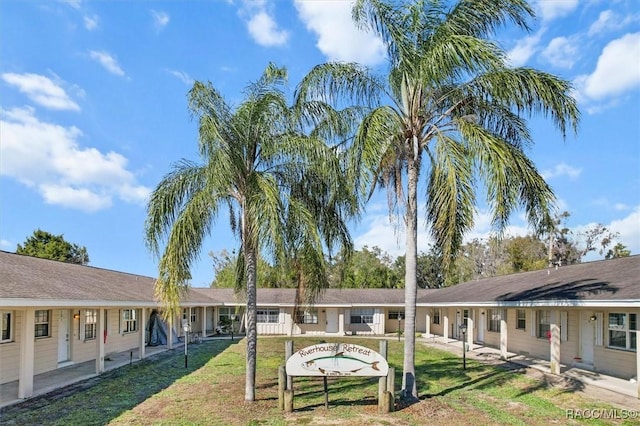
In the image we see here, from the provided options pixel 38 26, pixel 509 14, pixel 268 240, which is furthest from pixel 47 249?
pixel 509 14

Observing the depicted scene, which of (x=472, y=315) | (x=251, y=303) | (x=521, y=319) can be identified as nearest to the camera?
(x=251, y=303)

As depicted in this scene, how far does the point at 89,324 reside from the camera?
57.8ft

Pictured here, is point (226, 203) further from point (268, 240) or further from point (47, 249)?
point (47, 249)

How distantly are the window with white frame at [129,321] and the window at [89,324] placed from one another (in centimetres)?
228

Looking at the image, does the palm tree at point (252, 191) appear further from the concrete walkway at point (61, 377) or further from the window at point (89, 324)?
the window at point (89, 324)

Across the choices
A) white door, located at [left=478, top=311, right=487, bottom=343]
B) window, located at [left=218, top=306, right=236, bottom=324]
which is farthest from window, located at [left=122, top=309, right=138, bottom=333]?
white door, located at [left=478, top=311, right=487, bottom=343]

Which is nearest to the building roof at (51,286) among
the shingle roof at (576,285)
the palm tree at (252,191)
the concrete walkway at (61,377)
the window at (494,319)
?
the concrete walkway at (61,377)

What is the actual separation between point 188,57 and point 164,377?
29.5 feet

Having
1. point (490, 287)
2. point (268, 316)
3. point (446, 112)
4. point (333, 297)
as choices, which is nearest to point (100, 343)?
point (446, 112)

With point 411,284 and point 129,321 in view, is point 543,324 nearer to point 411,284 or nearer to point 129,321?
point 411,284

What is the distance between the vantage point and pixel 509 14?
418 inches

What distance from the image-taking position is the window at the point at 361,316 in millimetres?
32781

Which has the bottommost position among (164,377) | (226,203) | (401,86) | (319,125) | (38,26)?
(164,377)

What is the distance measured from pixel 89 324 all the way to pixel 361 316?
19131 millimetres
